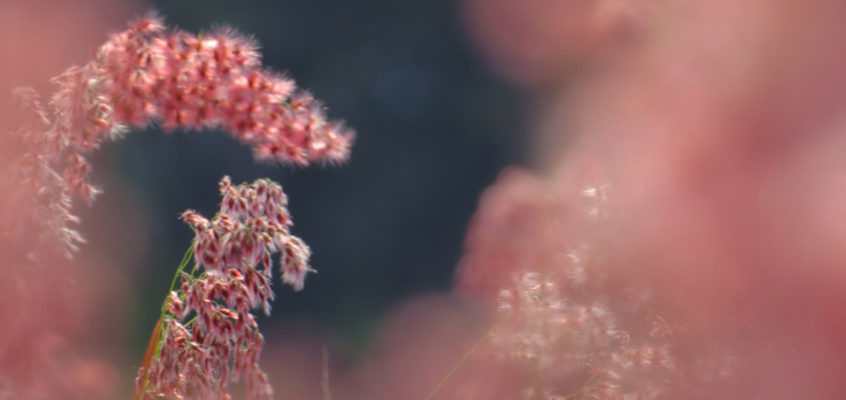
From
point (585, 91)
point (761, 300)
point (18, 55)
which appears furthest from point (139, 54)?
point (585, 91)

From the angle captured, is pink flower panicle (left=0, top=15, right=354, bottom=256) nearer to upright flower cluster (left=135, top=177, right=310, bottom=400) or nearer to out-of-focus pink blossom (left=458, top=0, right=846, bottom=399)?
upright flower cluster (left=135, top=177, right=310, bottom=400)

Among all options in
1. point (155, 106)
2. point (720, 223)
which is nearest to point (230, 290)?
point (155, 106)

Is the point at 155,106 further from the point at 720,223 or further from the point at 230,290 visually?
the point at 720,223

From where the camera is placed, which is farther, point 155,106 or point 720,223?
point 720,223

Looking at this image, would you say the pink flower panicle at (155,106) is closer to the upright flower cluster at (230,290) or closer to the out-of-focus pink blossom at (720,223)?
the upright flower cluster at (230,290)

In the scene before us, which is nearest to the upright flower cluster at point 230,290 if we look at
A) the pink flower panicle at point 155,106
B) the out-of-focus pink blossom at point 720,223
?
the pink flower panicle at point 155,106
